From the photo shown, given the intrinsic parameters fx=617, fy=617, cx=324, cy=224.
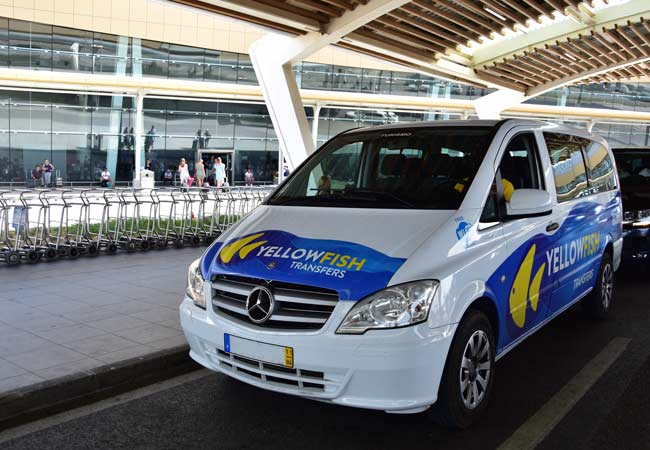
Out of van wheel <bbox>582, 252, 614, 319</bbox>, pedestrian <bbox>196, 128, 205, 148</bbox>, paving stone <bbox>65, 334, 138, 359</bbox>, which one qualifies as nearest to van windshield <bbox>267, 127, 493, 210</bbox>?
paving stone <bbox>65, 334, 138, 359</bbox>

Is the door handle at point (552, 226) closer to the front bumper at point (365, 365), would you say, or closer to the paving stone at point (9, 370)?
the front bumper at point (365, 365)

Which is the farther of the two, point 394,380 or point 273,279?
point 273,279

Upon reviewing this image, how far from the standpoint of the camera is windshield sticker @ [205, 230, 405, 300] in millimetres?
3559

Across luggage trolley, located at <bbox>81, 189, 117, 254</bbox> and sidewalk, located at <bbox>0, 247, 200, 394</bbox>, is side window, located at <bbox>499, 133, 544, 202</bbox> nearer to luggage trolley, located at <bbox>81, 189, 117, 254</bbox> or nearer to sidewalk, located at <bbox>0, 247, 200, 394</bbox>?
sidewalk, located at <bbox>0, 247, 200, 394</bbox>

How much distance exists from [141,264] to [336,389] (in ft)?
22.6

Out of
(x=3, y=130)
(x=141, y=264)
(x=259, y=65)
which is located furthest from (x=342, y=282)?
(x=3, y=130)

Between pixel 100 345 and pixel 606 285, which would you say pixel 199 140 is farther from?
pixel 100 345

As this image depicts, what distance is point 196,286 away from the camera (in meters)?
4.25

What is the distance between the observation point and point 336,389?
356cm

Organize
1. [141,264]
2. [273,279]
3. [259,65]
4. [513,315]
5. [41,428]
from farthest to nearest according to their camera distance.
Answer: [259,65] < [141,264] < [513,315] < [41,428] < [273,279]

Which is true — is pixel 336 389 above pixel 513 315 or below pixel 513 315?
below

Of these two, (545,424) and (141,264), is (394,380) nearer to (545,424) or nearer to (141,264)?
(545,424)

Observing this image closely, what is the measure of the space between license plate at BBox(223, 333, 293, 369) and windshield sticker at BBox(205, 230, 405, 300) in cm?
40

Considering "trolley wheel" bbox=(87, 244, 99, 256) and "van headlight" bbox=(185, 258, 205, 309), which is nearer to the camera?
"van headlight" bbox=(185, 258, 205, 309)
